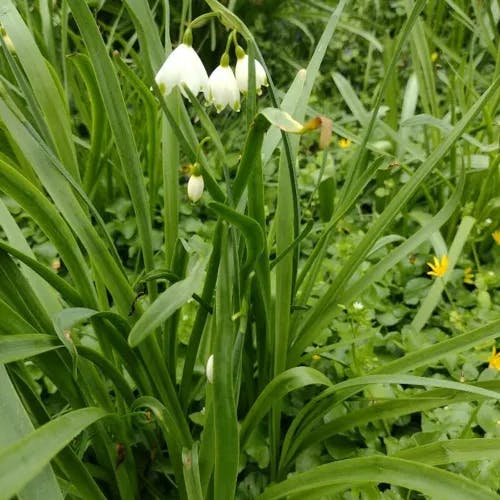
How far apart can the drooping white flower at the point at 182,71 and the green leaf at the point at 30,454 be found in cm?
46

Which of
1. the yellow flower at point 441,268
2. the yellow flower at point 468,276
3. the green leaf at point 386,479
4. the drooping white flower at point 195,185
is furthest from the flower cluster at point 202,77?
the yellow flower at point 468,276

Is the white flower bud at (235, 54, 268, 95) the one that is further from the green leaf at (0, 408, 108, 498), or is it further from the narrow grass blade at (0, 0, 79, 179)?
the green leaf at (0, 408, 108, 498)

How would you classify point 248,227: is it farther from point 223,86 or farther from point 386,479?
point 386,479

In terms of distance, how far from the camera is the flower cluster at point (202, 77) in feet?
2.55

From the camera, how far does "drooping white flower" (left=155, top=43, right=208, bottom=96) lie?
784 mm

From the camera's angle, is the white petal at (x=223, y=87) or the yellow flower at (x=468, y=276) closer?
the white petal at (x=223, y=87)

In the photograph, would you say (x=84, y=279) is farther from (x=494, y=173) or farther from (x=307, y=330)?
(x=494, y=173)

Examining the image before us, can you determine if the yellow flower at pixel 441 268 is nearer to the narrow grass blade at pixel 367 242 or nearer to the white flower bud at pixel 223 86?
the narrow grass blade at pixel 367 242

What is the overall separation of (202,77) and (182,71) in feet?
→ 0.10

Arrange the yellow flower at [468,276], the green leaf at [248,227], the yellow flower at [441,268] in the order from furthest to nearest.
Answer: the yellow flower at [468,276]
the yellow flower at [441,268]
the green leaf at [248,227]

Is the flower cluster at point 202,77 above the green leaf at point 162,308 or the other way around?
above

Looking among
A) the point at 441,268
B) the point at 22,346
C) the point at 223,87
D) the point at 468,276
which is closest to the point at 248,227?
the point at 223,87

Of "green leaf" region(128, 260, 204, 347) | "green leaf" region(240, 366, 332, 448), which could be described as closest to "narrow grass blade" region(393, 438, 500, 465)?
"green leaf" region(240, 366, 332, 448)

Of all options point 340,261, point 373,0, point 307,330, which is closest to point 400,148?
point 340,261
